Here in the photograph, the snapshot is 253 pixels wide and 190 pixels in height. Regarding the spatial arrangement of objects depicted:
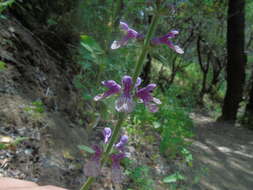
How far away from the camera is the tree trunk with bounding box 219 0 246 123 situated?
822 cm

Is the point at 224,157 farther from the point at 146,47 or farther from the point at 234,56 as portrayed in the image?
the point at 146,47

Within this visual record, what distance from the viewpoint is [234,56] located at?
8.42m

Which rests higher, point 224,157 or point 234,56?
point 234,56

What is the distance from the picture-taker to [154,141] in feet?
15.5

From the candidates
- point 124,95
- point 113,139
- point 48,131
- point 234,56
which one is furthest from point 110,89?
point 234,56

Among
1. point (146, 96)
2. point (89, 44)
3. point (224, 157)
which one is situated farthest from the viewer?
point (224, 157)

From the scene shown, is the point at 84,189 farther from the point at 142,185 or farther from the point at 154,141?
the point at 154,141

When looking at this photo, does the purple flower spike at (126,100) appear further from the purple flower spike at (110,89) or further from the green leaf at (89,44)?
the green leaf at (89,44)

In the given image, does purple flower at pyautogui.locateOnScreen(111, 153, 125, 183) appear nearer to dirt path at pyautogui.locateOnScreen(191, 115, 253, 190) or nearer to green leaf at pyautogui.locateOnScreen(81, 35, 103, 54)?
green leaf at pyautogui.locateOnScreen(81, 35, 103, 54)

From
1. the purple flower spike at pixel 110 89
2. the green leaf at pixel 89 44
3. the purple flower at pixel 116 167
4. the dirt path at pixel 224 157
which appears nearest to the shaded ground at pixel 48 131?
the dirt path at pixel 224 157

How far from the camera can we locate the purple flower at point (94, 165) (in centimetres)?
116

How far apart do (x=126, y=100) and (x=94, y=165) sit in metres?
0.35

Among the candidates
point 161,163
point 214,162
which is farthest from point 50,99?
point 214,162

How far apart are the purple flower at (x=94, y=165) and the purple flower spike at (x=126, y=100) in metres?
0.26
